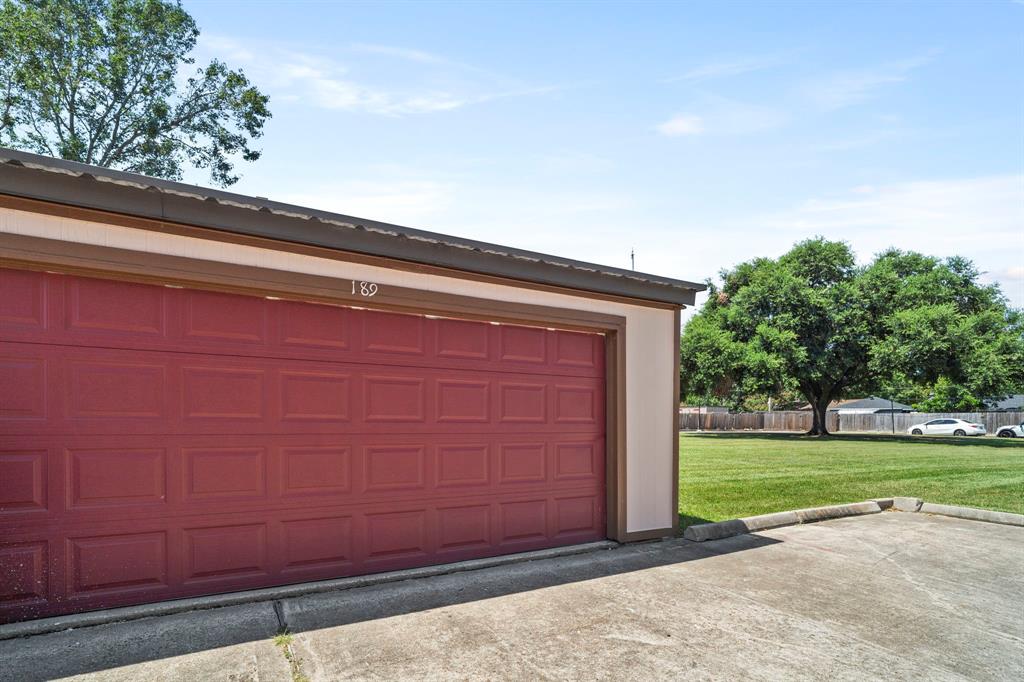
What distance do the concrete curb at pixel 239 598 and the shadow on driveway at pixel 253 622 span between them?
58 millimetres

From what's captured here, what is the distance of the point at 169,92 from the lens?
887 inches

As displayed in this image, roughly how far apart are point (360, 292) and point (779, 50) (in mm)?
7010

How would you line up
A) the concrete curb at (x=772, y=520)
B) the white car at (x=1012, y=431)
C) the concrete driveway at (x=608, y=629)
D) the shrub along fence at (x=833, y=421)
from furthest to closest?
the shrub along fence at (x=833, y=421), the white car at (x=1012, y=431), the concrete curb at (x=772, y=520), the concrete driveway at (x=608, y=629)

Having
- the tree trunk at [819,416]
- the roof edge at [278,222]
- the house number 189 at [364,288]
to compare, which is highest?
the roof edge at [278,222]

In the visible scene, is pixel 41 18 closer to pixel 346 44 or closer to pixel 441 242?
pixel 346 44

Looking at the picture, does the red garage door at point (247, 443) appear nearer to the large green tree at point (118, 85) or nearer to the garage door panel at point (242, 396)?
the garage door panel at point (242, 396)

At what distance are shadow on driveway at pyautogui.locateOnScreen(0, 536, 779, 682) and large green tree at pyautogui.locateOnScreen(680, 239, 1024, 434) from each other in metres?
28.5

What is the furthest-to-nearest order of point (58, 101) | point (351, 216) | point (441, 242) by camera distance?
point (58, 101) → point (441, 242) → point (351, 216)

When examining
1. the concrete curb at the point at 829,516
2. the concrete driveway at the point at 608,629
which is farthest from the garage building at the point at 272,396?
the concrete curb at the point at 829,516

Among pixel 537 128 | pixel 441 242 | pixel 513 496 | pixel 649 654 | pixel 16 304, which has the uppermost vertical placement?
pixel 537 128

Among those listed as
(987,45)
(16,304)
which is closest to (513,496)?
(16,304)

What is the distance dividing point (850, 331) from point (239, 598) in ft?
113

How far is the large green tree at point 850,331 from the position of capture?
29703mm

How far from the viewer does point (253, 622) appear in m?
4.66
